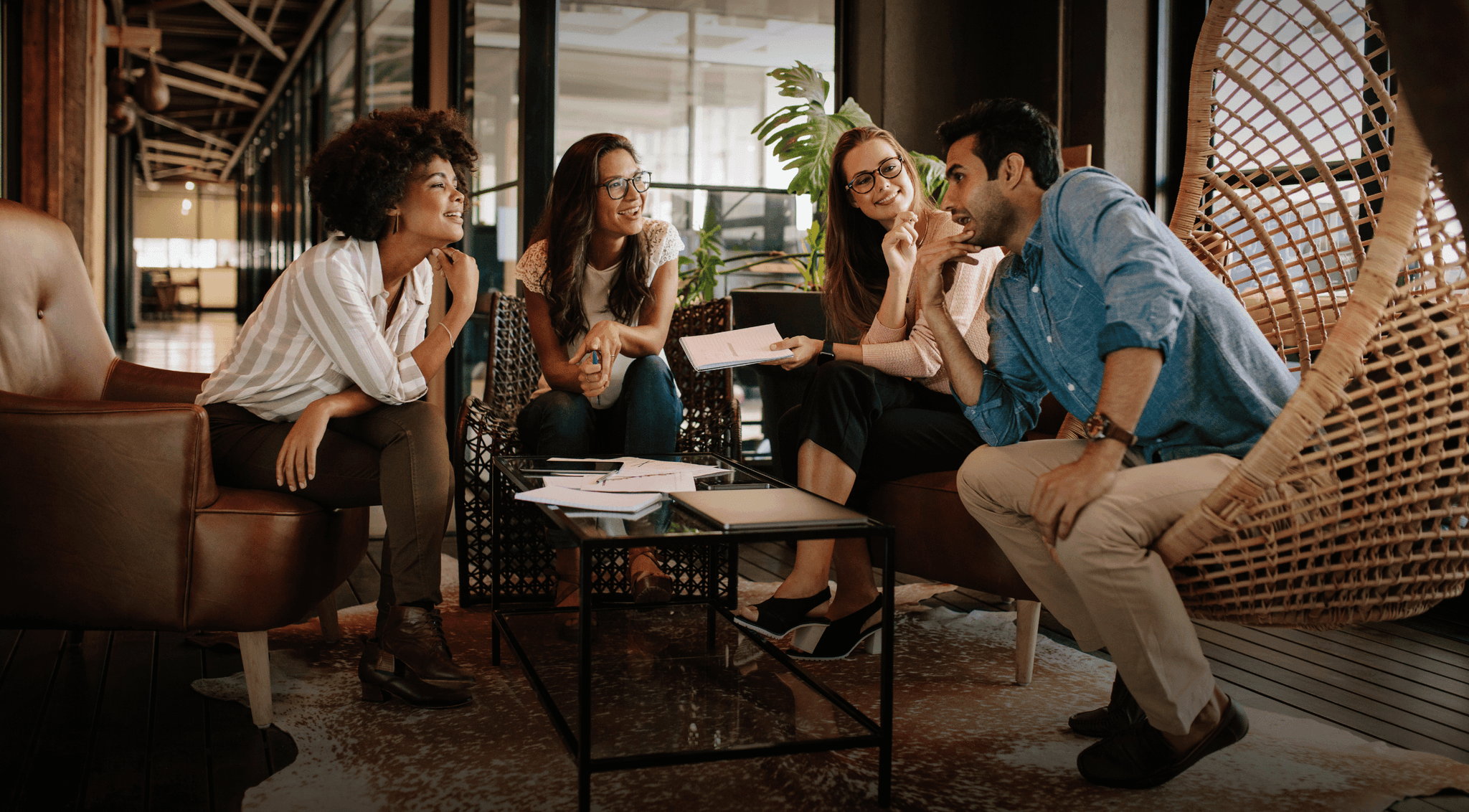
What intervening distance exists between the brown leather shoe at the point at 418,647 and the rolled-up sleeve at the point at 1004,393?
1051 millimetres

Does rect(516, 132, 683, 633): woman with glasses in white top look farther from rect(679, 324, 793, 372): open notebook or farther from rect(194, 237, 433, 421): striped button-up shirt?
rect(194, 237, 433, 421): striped button-up shirt

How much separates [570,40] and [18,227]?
101 inches

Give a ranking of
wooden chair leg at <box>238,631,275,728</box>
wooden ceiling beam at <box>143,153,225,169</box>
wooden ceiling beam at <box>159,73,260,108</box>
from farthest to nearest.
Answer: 1. wooden ceiling beam at <box>143,153,225,169</box>
2. wooden ceiling beam at <box>159,73,260,108</box>
3. wooden chair leg at <box>238,631,275,728</box>

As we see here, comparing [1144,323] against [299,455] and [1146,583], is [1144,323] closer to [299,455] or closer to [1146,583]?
A: [1146,583]

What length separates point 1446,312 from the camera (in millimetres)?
1328

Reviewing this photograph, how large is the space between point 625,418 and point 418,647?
730 mm

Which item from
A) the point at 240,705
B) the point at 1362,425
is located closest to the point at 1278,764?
the point at 1362,425

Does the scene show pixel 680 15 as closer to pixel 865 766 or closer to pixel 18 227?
pixel 18 227

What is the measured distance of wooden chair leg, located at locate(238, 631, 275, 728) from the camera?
66.7 inches

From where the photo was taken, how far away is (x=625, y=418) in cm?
232

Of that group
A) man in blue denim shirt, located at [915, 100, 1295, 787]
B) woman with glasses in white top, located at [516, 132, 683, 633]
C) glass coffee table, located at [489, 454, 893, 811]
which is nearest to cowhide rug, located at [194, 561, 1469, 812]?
glass coffee table, located at [489, 454, 893, 811]

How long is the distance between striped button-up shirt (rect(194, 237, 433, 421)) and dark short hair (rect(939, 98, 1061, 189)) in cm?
114

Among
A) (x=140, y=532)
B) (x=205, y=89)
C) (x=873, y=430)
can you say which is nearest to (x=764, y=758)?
(x=873, y=430)

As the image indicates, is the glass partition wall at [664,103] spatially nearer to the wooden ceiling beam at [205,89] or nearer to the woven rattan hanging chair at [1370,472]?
the woven rattan hanging chair at [1370,472]
